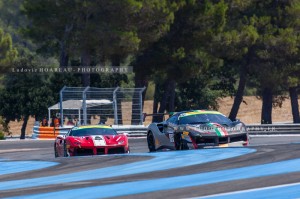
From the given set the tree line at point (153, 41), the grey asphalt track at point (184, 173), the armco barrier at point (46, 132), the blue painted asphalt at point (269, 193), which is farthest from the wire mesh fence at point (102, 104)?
the blue painted asphalt at point (269, 193)

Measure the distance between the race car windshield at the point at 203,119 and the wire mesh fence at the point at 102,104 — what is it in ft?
46.5

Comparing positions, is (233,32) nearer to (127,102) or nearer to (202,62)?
(202,62)

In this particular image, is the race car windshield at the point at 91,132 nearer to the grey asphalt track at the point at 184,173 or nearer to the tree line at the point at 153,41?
the grey asphalt track at the point at 184,173

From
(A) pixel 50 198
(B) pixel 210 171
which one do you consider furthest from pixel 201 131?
(A) pixel 50 198

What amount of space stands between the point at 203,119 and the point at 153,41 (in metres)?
23.5

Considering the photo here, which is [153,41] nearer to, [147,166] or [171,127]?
[171,127]

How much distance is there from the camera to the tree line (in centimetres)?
4259

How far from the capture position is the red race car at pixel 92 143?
70.6ft

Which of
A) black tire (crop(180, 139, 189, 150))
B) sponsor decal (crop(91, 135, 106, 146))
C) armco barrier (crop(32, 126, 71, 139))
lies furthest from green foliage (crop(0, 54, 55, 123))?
black tire (crop(180, 139, 189, 150))

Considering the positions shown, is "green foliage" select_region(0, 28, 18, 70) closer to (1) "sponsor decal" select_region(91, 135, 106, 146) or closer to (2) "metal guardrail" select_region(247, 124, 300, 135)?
(2) "metal guardrail" select_region(247, 124, 300, 135)

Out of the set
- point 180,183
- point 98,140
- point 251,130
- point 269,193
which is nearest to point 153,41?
point 251,130

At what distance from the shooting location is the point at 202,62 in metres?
47.9

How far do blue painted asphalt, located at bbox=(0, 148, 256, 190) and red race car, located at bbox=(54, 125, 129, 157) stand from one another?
3375mm

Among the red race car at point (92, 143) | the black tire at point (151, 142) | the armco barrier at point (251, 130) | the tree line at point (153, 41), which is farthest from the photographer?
the tree line at point (153, 41)
